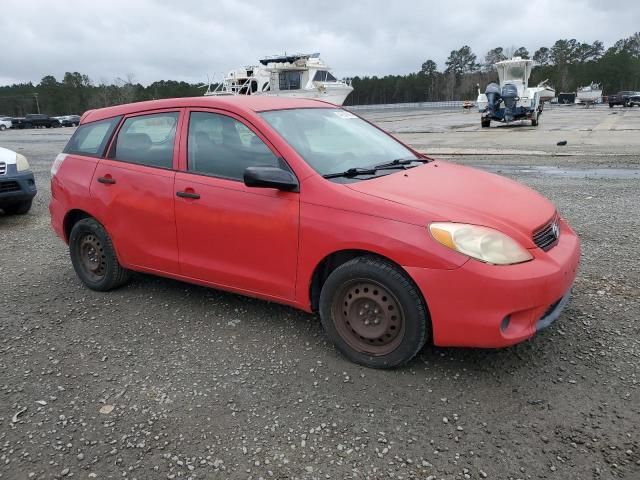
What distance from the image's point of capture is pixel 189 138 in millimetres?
3893

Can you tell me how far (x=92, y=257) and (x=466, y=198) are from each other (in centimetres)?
327

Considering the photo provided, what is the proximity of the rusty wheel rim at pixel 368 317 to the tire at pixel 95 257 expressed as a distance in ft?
7.34

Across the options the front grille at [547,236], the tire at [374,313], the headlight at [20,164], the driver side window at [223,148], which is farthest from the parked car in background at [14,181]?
the front grille at [547,236]

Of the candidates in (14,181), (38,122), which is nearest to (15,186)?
(14,181)

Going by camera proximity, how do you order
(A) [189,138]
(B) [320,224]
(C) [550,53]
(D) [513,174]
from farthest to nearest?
(C) [550,53]
(D) [513,174]
(A) [189,138]
(B) [320,224]

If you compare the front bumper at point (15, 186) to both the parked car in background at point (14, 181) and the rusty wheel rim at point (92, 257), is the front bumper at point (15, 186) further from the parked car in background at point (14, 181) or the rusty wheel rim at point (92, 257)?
Answer: the rusty wheel rim at point (92, 257)

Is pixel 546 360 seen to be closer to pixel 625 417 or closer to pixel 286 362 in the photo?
pixel 625 417

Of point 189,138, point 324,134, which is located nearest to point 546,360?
point 324,134

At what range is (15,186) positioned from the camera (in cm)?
760

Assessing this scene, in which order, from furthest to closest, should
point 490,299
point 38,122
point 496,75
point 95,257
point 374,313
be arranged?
point 496,75 → point 38,122 → point 95,257 → point 374,313 → point 490,299

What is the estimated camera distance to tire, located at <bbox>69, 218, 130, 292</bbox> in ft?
14.6

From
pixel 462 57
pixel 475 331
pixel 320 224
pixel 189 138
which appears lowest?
pixel 475 331

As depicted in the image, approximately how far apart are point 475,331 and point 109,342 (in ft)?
8.24

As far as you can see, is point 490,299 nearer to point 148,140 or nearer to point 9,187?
point 148,140
